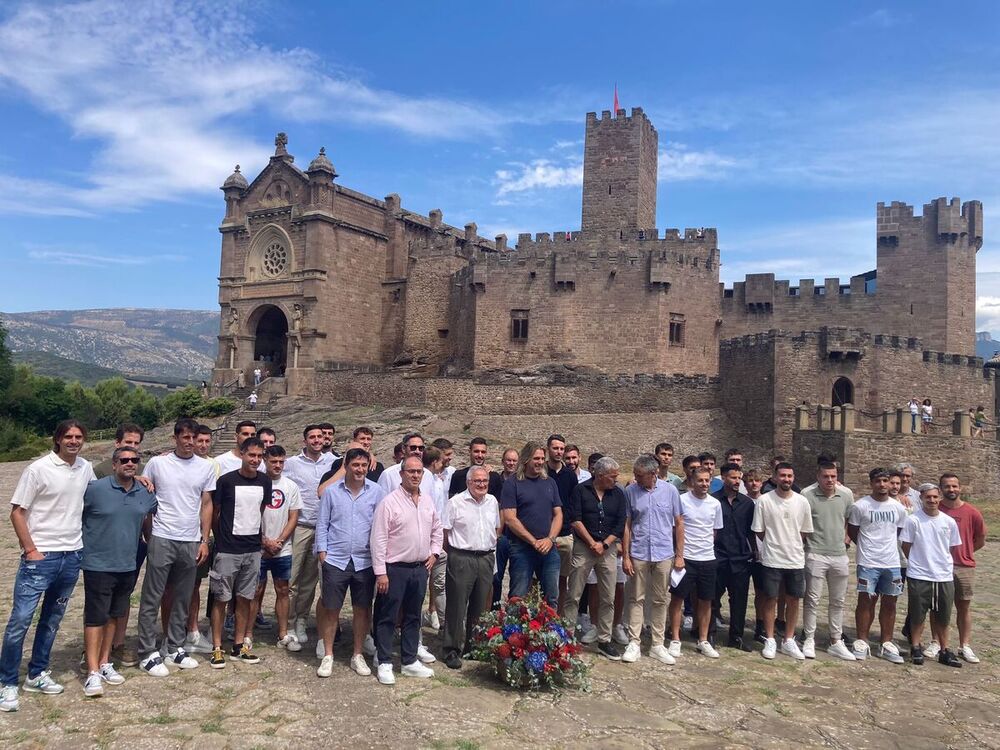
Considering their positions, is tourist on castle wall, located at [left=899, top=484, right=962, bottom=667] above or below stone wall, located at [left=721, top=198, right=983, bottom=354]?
below

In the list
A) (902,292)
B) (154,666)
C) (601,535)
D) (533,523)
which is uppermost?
(902,292)

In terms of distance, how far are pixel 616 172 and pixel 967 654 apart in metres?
29.8

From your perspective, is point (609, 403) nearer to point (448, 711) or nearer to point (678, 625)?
point (678, 625)

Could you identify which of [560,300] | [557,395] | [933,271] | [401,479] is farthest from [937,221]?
[401,479]

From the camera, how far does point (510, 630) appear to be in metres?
6.61

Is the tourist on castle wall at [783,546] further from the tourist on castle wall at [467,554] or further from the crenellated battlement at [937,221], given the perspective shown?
the crenellated battlement at [937,221]

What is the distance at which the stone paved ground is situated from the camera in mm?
5450

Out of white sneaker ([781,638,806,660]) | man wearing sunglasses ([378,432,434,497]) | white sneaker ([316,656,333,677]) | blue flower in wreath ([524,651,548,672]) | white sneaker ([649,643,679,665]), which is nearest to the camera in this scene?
blue flower in wreath ([524,651,548,672])

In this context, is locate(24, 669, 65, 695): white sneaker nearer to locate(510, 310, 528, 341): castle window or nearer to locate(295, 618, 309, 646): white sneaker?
locate(295, 618, 309, 646): white sneaker

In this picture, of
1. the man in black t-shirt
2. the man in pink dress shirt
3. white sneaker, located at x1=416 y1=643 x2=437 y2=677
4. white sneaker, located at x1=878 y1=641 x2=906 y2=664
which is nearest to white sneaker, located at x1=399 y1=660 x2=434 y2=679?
the man in pink dress shirt

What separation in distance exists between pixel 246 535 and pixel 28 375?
4418 centimetres

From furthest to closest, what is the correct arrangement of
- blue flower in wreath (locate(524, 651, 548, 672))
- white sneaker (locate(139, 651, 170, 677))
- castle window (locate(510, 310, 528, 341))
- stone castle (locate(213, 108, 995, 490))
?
castle window (locate(510, 310, 528, 341)), stone castle (locate(213, 108, 995, 490)), white sneaker (locate(139, 651, 170, 677)), blue flower in wreath (locate(524, 651, 548, 672))

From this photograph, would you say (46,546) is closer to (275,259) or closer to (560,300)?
(560,300)

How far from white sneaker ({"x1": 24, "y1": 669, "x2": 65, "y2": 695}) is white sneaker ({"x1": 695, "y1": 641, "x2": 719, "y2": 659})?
5.72 meters
